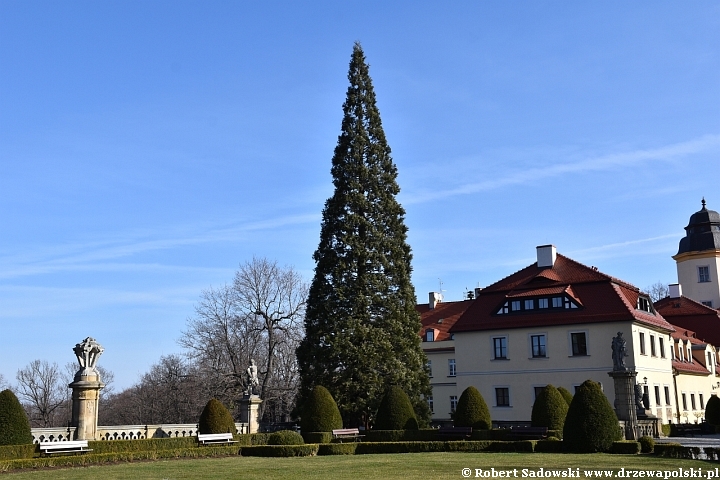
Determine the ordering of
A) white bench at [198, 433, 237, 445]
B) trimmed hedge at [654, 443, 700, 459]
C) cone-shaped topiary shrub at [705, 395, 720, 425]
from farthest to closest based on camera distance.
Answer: cone-shaped topiary shrub at [705, 395, 720, 425], white bench at [198, 433, 237, 445], trimmed hedge at [654, 443, 700, 459]

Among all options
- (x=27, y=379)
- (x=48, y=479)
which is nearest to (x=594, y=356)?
(x=48, y=479)

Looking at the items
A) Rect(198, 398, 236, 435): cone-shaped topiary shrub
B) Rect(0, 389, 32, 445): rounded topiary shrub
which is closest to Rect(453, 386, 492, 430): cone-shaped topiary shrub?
Rect(198, 398, 236, 435): cone-shaped topiary shrub

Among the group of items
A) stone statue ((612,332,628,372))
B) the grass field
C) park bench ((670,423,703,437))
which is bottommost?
park bench ((670,423,703,437))

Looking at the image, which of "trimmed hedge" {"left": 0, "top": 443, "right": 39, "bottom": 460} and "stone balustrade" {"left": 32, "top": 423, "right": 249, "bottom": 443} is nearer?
"trimmed hedge" {"left": 0, "top": 443, "right": 39, "bottom": 460}

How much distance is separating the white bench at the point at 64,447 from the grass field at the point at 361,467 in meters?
1.65

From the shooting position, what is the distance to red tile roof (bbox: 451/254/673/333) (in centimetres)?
4547

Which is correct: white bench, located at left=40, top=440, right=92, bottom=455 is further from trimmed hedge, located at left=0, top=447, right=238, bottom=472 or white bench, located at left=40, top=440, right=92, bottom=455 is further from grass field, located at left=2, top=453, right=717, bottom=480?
grass field, located at left=2, top=453, right=717, bottom=480

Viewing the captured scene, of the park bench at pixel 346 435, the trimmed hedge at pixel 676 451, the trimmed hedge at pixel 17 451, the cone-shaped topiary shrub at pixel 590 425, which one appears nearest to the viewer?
the trimmed hedge at pixel 17 451

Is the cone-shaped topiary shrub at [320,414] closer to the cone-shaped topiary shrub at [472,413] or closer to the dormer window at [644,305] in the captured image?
the cone-shaped topiary shrub at [472,413]

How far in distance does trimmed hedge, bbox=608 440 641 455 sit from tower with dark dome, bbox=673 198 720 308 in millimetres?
53097

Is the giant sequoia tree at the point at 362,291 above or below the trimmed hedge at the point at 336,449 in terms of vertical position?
above

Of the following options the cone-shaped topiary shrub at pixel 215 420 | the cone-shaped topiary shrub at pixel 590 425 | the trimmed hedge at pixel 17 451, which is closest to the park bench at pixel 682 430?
the cone-shaped topiary shrub at pixel 590 425

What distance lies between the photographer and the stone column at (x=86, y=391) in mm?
25469

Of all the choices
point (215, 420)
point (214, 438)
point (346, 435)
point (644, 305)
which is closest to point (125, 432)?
point (214, 438)
